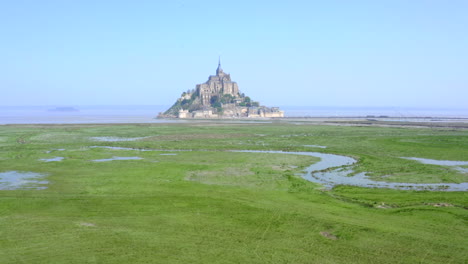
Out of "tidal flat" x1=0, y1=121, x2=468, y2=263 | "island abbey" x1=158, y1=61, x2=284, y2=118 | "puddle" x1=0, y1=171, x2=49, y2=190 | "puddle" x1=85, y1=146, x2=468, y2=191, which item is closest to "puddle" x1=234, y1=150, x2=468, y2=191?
"puddle" x1=85, y1=146, x2=468, y2=191

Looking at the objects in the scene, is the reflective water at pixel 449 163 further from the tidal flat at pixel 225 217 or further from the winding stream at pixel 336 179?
the tidal flat at pixel 225 217

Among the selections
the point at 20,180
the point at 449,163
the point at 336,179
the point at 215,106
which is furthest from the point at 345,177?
the point at 215,106

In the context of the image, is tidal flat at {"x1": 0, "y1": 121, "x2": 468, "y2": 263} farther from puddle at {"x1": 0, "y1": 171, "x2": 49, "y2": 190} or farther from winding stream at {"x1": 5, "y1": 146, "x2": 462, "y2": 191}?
winding stream at {"x1": 5, "y1": 146, "x2": 462, "y2": 191}

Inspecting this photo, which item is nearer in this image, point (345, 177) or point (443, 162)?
point (345, 177)

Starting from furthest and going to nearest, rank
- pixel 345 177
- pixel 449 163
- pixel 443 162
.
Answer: pixel 443 162 < pixel 449 163 < pixel 345 177

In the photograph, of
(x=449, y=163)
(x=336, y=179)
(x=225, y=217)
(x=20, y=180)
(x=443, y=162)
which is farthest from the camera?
(x=443, y=162)

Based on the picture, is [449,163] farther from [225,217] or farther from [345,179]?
[225,217]
